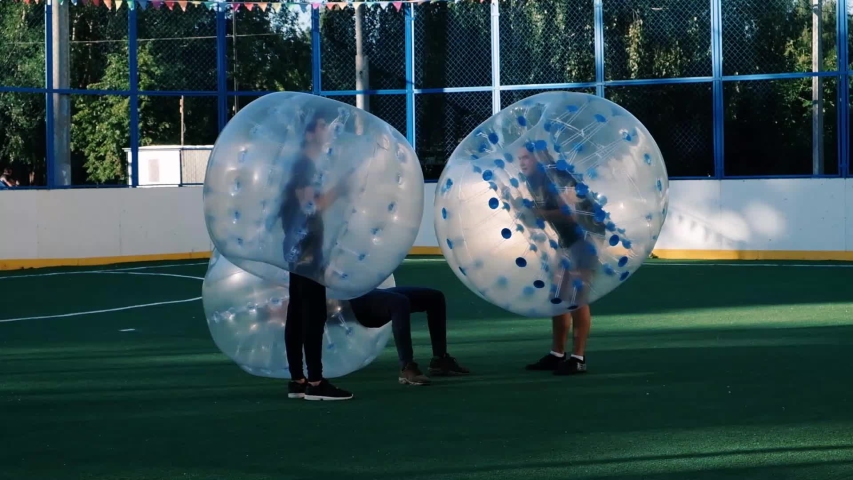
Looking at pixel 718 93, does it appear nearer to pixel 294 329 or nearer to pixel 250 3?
pixel 250 3

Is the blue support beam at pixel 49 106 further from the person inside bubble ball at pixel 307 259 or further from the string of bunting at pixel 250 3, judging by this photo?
the person inside bubble ball at pixel 307 259

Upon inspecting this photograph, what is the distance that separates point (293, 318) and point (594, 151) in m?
2.03

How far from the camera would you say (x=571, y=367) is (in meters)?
9.10

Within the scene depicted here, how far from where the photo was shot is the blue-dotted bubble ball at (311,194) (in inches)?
Result: 301

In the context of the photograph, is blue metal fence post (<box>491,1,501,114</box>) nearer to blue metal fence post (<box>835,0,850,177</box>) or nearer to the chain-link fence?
the chain-link fence

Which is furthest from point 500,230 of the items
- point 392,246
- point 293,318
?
point 293,318

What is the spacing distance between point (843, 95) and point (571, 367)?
12.2m

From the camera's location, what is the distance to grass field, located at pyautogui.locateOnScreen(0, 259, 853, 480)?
6434 mm

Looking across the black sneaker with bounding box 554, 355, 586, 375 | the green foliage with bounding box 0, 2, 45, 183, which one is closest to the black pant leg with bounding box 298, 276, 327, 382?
the black sneaker with bounding box 554, 355, 586, 375

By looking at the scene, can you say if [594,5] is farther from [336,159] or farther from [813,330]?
[336,159]

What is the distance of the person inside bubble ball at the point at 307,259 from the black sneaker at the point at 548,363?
5.18 feet

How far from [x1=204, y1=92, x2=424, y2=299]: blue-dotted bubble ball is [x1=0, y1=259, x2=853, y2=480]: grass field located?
34.1 inches

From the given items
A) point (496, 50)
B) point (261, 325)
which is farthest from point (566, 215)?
point (496, 50)

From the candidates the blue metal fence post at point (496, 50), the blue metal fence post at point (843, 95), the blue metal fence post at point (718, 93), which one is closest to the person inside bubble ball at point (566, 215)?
the blue metal fence post at point (843, 95)
